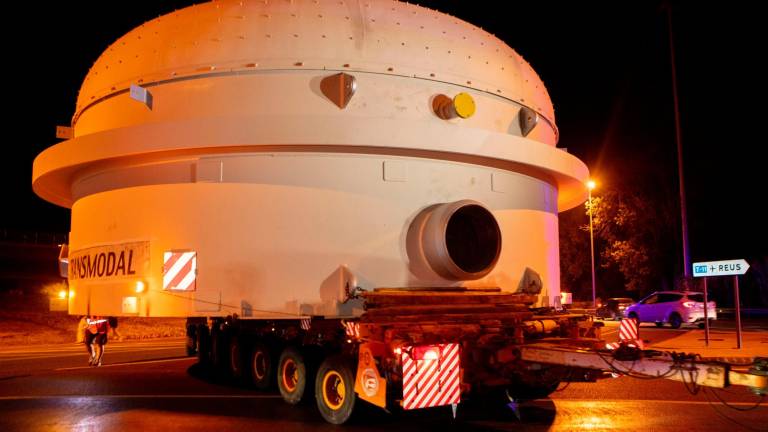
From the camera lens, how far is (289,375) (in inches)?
384

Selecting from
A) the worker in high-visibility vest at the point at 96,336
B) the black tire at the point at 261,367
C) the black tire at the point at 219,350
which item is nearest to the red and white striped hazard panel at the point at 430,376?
the black tire at the point at 261,367

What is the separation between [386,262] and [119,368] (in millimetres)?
7745

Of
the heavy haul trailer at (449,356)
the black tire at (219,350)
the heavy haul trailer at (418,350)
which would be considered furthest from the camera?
the black tire at (219,350)

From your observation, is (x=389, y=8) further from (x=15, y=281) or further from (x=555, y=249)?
(x=15, y=281)

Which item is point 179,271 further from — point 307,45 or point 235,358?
point 307,45

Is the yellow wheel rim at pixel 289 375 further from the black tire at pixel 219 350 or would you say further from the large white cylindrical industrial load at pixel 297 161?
the black tire at pixel 219 350

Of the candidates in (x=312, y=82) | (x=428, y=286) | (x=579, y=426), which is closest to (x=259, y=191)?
(x=312, y=82)

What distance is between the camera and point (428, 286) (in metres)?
10.3

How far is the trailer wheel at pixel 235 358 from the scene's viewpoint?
37.6 ft

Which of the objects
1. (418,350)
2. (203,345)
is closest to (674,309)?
(203,345)

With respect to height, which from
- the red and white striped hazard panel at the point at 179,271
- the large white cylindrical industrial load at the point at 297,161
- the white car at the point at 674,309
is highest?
the large white cylindrical industrial load at the point at 297,161

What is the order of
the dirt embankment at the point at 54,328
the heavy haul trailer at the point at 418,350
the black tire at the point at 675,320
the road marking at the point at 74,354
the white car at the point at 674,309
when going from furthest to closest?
the dirt embankment at the point at 54,328, the black tire at the point at 675,320, the white car at the point at 674,309, the road marking at the point at 74,354, the heavy haul trailer at the point at 418,350

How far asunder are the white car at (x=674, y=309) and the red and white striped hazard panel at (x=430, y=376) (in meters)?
18.4

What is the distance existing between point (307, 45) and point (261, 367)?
5387 mm
